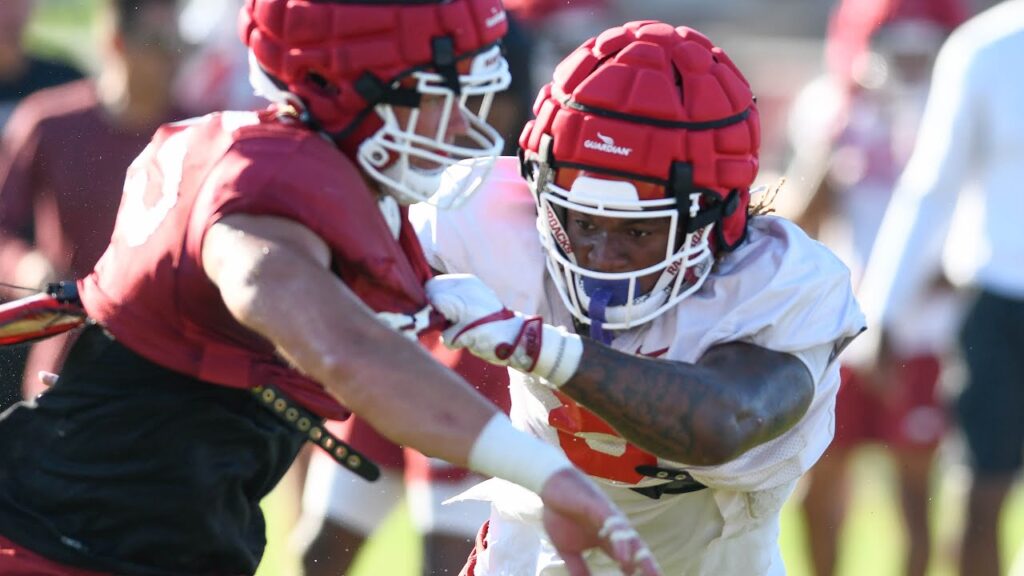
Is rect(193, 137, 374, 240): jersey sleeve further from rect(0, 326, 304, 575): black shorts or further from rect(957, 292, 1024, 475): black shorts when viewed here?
rect(957, 292, 1024, 475): black shorts

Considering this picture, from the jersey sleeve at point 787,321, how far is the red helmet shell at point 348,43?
2.67 ft

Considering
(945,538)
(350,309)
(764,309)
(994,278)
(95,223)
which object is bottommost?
(945,538)

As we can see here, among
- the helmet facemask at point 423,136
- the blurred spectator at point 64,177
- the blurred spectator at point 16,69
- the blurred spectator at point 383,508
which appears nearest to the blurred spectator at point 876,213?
the blurred spectator at point 383,508

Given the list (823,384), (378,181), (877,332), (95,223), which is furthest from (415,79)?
(877,332)

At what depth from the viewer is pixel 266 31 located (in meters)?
2.94

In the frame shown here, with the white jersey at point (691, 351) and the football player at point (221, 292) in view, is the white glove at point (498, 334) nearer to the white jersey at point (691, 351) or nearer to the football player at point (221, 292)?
the football player at point (221, 292)

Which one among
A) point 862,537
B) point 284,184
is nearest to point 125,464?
point 284,184

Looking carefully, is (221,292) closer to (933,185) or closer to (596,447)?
(596,447)

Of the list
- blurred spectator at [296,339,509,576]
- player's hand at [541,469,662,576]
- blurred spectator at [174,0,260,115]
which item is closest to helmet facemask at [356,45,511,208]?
player's hand at [541,469,662,576]

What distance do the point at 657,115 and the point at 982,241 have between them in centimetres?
281

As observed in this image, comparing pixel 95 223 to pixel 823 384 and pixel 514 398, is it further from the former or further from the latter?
pixel 823 384

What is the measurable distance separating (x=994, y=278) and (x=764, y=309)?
2716mm

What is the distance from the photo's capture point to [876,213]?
22.6 ft

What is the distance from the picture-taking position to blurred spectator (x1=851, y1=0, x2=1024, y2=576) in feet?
19.4
